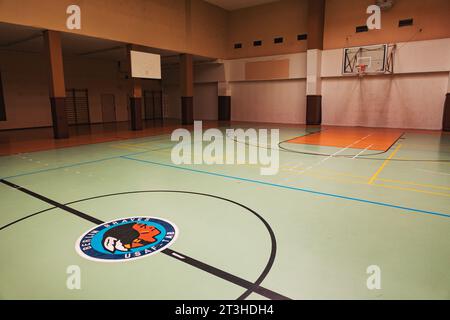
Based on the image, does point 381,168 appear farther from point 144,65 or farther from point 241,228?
point 144,65

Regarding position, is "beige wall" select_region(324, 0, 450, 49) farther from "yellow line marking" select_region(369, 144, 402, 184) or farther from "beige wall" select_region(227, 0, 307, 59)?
"yellow line marking" select_region(369, 144, 402, 184)

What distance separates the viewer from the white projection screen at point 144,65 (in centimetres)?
1356

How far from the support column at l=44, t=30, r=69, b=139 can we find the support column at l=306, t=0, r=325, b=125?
1180cm

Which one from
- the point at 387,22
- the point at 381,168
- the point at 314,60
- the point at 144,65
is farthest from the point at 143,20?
the point at 381,168

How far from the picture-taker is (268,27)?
59.1 ft

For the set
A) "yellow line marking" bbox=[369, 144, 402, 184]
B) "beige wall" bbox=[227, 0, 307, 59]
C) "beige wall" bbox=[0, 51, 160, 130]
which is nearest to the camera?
"yellow line marking" bbox=[369, 144, 402, 184]

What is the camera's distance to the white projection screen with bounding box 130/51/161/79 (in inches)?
534

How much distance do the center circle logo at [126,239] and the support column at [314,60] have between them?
48.2 feet

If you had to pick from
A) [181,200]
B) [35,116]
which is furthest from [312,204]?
[35,116]

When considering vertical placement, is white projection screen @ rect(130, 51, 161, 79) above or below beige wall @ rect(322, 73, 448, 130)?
above

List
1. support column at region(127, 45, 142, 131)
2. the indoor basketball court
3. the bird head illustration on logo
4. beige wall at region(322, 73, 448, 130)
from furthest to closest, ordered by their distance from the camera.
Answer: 1. support column at region(127, 45, 142, 131)
2. beige wall at region(322, 73, 448, 130)
3. the bird head illustration on logo
4. the indoor basketball court

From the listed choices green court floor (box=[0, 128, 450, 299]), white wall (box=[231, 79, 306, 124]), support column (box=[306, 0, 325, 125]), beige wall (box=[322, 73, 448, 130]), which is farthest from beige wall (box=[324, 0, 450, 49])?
green court floor (box=[0, 128, 450, 299])

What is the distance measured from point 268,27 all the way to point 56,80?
12.1 m

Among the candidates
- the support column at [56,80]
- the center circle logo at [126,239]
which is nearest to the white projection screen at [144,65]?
the support column at [56,80]
